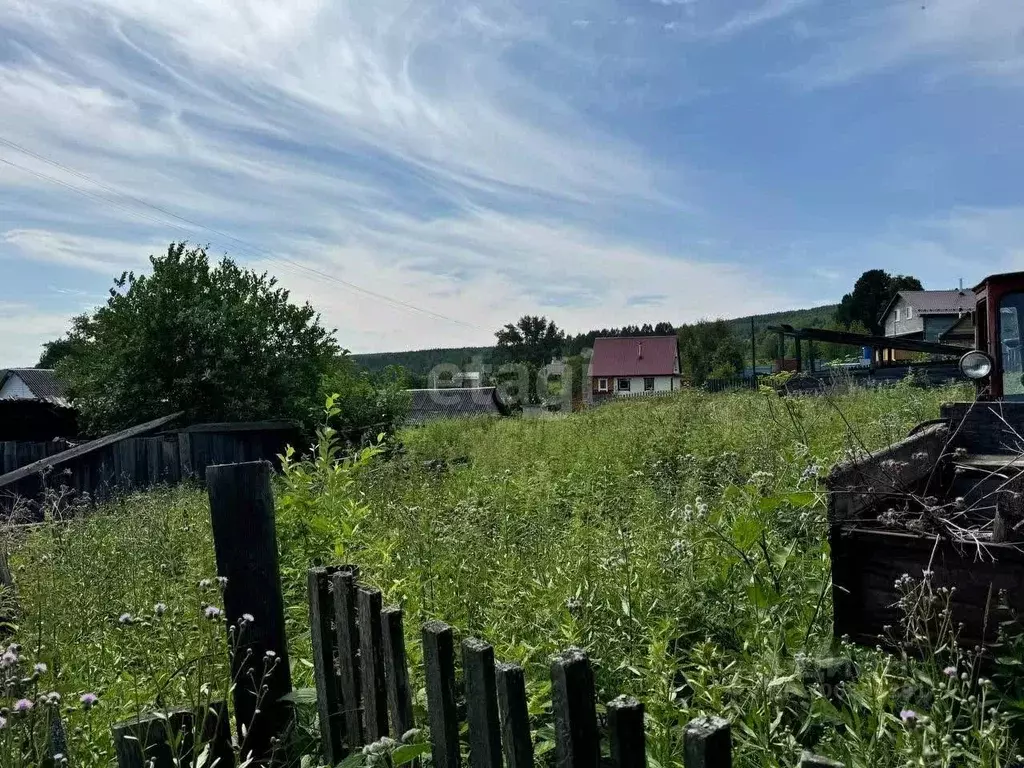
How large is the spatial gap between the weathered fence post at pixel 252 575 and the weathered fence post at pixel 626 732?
4.69 feet

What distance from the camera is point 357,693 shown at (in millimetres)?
2311

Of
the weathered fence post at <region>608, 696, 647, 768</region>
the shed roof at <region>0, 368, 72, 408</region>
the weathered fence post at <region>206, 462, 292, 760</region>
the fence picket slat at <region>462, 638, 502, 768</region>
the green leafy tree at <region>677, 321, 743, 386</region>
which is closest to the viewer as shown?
the weathered fence post at <region>608, 696, 647, 768</region>

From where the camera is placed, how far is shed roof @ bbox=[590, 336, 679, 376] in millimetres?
76625

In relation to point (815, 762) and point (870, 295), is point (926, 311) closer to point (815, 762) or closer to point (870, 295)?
point (870, 295)

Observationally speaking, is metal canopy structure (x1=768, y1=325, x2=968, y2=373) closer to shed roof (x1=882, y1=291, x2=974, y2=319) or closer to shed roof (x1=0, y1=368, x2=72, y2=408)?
shed roof (x1=0, y1=368, x2=72, y2=408)

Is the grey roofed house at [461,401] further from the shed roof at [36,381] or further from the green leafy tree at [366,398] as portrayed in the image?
the green leafy tree at [366,398]

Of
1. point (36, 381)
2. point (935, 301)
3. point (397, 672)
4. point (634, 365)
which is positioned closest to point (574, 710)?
point (397, 672)

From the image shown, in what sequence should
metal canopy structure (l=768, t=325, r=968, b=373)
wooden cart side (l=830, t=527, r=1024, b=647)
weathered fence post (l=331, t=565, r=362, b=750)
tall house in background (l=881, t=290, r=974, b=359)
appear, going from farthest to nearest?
tall house in background (l=881, t=290, r=974, b=359) < metal canopy structure (l=768, t=325, r=968, b=373) < weathered fence post (l=331, t=565, r=362, b=750) < wooden cart side (l=830, t=527, r=1024, b=647)

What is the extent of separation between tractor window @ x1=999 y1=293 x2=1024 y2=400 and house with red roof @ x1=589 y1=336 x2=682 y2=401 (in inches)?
2759

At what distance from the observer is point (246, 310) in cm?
1656

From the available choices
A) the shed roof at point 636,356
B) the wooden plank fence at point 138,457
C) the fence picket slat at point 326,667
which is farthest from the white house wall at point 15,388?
the fence picket slat at point 326,667

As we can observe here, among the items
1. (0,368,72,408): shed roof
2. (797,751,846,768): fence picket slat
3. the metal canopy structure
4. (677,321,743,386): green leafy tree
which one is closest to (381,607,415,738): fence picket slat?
(797,751,846,768): fence picket slat

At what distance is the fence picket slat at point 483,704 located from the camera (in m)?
1.74

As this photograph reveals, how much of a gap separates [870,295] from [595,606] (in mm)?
90360
